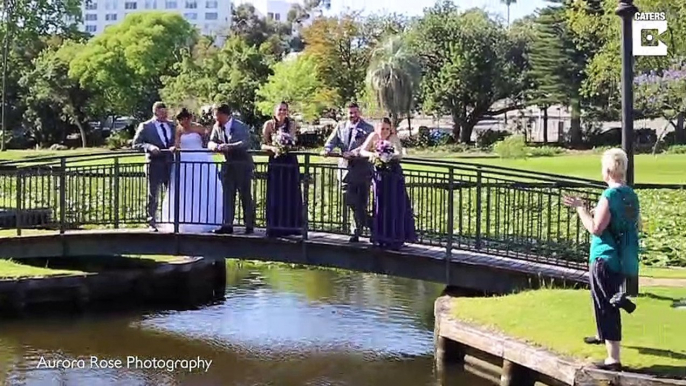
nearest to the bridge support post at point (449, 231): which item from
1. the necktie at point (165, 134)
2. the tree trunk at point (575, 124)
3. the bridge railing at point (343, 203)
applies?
the bridge railing at point (343, 203)

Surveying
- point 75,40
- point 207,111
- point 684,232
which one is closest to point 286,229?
point 684,232

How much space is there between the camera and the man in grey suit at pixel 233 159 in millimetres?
13312

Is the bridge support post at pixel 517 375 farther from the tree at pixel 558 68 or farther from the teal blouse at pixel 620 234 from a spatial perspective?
the tree at pixel 558 68

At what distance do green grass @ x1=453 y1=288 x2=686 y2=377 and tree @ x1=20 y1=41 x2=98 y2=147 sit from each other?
52.0m

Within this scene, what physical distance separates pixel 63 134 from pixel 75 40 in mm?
9796

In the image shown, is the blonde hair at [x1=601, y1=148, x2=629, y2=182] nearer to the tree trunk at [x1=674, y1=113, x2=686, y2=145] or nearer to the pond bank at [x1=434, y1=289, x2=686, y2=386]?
the pond bank at [x1=434, y1=289, x2=686, y2=386]

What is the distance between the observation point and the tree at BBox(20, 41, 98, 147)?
59.7 m

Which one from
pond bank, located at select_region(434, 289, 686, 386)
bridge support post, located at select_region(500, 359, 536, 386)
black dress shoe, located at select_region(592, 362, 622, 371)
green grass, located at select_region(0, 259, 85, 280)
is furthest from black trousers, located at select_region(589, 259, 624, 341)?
green grass, located at select_region(0, 259, 85, 280)

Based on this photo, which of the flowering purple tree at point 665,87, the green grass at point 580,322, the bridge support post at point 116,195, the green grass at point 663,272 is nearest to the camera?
the green grass at point 580,322

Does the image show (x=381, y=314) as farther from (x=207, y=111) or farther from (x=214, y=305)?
(x=207, y=111)

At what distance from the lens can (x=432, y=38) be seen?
212ft

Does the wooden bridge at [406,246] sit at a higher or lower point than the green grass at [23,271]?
higher

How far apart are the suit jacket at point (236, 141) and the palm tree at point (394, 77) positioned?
44.3 metres

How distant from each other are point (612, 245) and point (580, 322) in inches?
69.1
